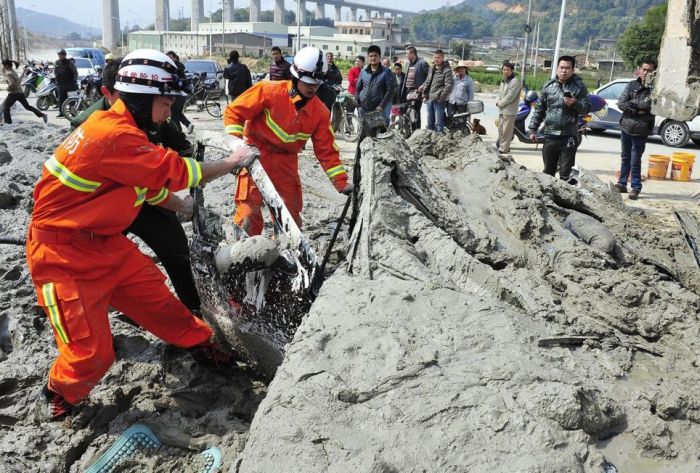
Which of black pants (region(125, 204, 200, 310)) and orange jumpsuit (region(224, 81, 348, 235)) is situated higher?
orange jumpsuit (region(224, 81, 348, 235))

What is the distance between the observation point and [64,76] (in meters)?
14.1

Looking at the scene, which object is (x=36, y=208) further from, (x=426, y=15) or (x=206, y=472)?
(x=426, y=15)

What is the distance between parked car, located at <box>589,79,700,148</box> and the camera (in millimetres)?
12609

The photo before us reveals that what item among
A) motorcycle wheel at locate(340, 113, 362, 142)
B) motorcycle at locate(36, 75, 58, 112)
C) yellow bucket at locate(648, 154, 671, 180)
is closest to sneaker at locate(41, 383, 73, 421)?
yellow bucket at locate(648, 154, 671, 180)

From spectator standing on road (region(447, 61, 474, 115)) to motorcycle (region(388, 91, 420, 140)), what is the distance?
0.64 meters

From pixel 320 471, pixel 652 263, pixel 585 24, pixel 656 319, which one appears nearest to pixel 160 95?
pixel 320 471

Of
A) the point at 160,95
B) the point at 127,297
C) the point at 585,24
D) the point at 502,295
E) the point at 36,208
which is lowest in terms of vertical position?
the point at 127,297

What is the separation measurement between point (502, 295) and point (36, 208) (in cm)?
218

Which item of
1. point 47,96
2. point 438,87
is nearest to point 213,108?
point 47,96

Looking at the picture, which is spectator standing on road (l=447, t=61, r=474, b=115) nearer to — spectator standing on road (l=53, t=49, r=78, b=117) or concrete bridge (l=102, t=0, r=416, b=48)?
spectator standing on road (l=53, t=49, r=78, b=117)

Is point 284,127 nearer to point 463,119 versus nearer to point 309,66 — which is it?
point 309,66

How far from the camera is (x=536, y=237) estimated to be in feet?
11.8

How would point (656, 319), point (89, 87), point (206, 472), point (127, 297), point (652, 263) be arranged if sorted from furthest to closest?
point (89, 87), point (652, 263), point (127, 297), point (656, 319), point (206, 472)

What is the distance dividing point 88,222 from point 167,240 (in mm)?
683
